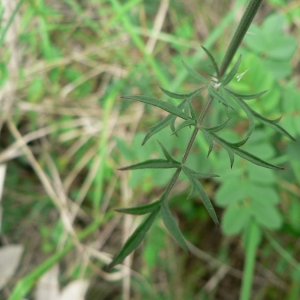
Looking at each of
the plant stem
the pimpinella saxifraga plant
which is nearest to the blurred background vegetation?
the plant stem

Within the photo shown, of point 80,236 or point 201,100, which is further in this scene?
point 201,100

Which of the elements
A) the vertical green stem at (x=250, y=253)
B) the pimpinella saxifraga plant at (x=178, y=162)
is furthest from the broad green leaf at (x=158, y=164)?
the vertical green stem at (x=250, y=253)

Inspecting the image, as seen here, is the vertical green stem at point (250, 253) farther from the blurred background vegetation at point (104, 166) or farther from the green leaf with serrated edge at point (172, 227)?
the green leaf with serrated edge at point (172, 227)

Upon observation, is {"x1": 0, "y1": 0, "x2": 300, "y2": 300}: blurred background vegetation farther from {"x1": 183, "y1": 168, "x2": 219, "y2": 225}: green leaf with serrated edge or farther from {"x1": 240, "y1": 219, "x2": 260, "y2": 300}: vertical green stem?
{"x1": 183, "y1": 168, "x2": 219, "y2": 225}: green leaf with serrated edge

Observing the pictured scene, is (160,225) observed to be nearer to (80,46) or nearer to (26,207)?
(26,207)

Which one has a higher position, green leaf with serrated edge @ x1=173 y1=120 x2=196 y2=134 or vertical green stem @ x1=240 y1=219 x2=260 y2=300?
green leaf with serrated edge @ x1=173 y1=120 x2=196 y2=134

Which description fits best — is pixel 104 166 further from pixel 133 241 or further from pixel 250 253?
pixel 133 241

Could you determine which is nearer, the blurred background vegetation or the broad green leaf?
the broad green leaf

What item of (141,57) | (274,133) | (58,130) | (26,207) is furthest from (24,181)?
(274,133)
